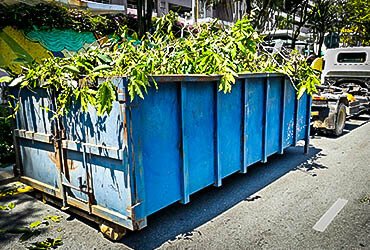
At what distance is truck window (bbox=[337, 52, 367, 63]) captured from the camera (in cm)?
1199

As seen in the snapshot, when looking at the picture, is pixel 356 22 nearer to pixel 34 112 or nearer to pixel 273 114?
pixel 273 114

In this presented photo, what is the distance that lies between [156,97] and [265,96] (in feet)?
8.40

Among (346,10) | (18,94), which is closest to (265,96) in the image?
(18,94)

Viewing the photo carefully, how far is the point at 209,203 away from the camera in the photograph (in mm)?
4430

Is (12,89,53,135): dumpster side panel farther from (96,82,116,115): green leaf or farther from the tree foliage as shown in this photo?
the tree foliage

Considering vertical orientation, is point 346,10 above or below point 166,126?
above

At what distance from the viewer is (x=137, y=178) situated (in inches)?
125

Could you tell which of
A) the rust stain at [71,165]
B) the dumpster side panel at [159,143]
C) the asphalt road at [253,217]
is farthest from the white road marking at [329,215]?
the rust stain at [71,165]

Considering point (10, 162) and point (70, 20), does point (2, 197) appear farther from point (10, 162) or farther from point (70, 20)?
point (70, 20)

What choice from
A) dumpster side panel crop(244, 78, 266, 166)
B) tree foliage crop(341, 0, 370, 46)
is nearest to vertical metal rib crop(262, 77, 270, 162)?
dumpster side panel crop(244, 78, 266, 166)

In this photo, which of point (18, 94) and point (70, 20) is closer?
point (18, 94)

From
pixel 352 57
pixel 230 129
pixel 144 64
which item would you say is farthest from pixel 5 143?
pixel 352 57

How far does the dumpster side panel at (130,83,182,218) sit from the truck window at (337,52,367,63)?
11141 mm

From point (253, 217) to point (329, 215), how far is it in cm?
102
